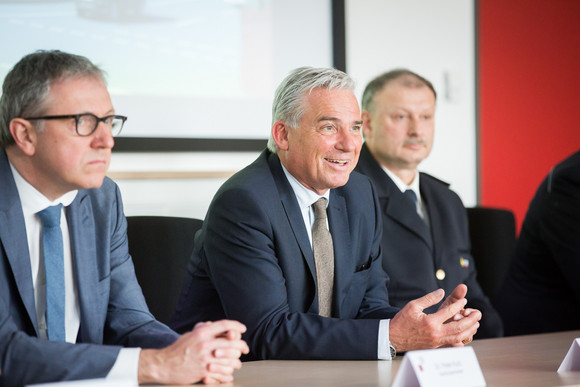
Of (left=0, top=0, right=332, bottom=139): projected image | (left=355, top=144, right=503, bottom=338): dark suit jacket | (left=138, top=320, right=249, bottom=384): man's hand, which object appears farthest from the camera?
(left=0, top=0, right=332, bottom=139): projected image

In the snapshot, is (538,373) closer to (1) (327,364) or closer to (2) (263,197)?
(1) (327,364)

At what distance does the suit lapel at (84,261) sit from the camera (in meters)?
2.18

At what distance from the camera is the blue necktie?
2.10 m

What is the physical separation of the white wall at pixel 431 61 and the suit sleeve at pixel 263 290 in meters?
1.65

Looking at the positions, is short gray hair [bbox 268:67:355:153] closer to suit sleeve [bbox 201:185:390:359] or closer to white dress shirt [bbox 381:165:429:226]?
suit sleeve [bbox 201:185:390:359]

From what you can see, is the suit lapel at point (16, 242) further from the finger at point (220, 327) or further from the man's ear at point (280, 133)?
the man's ear at point (280, 133)

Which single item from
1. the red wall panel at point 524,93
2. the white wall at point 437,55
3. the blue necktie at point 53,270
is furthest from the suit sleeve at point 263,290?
the red wall panel at point 524,93

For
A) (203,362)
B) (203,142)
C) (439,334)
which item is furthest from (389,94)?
(203,362)

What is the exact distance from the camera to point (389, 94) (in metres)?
3.62

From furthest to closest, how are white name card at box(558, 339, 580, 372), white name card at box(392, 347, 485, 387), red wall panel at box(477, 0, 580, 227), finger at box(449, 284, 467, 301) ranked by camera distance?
red wall panel at box(477, 0, 580, 227)
finger at box(449, 284, 467, 301)
white name card at box(558, 339, 580, 372)
white name card at box(392, 347, 485, 387)

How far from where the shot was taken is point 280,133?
263cm

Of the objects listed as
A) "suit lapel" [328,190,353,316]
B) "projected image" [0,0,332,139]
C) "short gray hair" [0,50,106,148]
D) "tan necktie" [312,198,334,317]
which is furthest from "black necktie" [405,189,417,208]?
"short gray hair" [0,50,106,148]

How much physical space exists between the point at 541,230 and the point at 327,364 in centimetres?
165

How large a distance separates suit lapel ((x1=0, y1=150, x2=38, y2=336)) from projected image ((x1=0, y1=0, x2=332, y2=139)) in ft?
5.22
